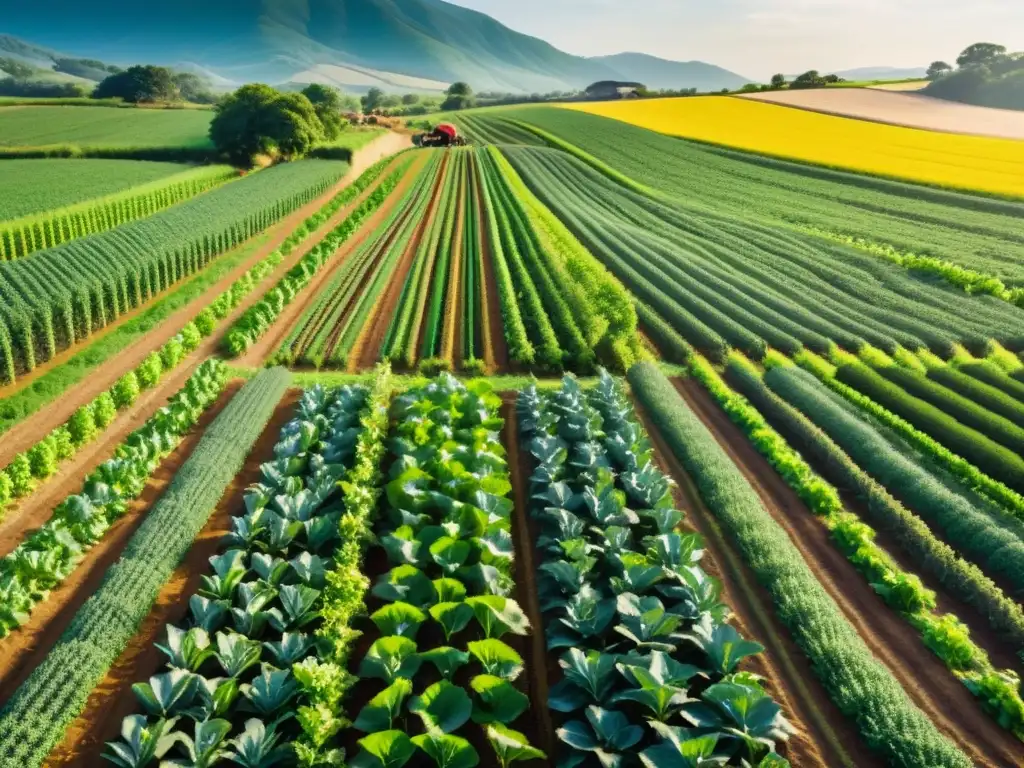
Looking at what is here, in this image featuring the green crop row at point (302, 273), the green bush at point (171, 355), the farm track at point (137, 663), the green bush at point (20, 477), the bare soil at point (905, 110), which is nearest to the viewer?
the farm track at point (137, 663)

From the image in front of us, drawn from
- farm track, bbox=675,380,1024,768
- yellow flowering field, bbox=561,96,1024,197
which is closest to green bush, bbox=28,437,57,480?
farm track, bbox=675,380,1024,768

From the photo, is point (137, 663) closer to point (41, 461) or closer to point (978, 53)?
point (41, 461)

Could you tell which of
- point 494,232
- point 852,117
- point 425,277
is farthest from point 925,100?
point 425,277

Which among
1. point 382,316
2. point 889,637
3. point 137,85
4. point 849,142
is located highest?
point 137,85

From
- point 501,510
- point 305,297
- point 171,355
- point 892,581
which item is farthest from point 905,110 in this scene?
point 501,510

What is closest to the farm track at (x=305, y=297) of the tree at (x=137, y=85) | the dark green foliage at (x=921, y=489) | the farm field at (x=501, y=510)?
the farm field at (x=501, y=510)

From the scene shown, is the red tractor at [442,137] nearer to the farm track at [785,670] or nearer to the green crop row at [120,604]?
the green crop row at [120,604]
